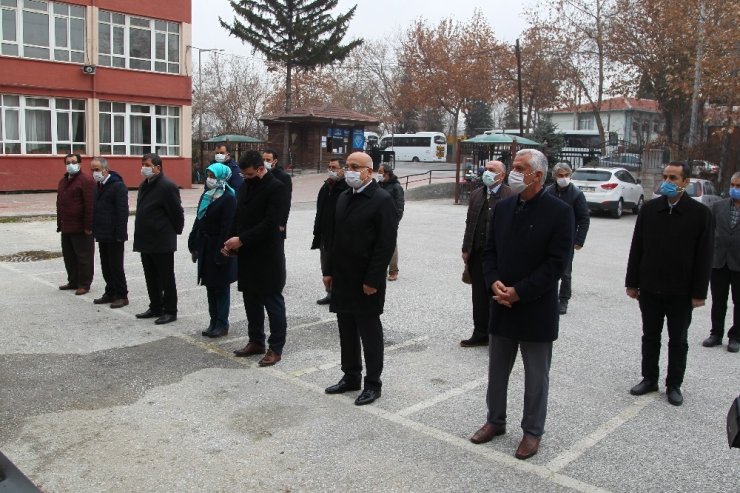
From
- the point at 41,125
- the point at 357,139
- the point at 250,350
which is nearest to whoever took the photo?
the point at 250,350

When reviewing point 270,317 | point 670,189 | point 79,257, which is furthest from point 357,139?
point 670,189

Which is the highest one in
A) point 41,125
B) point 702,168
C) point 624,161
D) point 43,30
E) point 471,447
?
point 43,30

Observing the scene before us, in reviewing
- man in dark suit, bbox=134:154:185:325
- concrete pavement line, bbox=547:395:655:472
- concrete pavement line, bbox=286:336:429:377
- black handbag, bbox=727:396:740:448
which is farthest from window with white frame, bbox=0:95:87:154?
black handbag, bbox=727:396:740:448

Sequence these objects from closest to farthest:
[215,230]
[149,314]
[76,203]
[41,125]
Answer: [215,230] < [149,314] < [76,203] < [41,125]

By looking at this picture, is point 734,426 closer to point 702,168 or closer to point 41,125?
point 702,168

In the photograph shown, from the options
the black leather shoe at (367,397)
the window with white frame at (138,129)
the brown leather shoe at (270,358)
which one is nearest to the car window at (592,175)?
the window with white frame at (138,129)

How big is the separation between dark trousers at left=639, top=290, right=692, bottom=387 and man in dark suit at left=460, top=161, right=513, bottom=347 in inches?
59.9

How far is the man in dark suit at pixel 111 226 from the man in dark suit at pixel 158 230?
66 centimetres

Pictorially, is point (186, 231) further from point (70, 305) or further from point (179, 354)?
point (179, 354)

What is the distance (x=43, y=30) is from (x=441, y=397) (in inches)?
1001

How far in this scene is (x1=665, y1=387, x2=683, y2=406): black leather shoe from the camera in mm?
5379

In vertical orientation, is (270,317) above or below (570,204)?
below

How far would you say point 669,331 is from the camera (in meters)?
5.50

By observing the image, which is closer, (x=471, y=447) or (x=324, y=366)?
(x=471, y=447)
